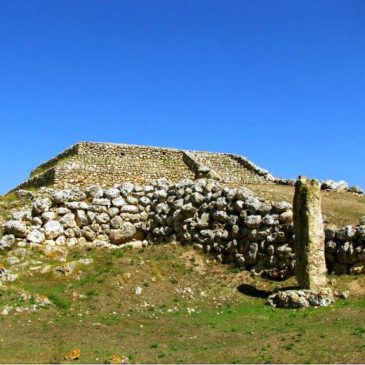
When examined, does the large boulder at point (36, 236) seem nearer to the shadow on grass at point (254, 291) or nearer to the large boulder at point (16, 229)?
the large boulder at point (16, 229)

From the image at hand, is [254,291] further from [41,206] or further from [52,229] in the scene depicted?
[41,206]

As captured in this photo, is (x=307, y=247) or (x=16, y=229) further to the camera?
(x=16, y=229)

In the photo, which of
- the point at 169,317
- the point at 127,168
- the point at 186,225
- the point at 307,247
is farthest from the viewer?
the point at 127,168

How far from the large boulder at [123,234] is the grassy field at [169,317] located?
171 centimetres

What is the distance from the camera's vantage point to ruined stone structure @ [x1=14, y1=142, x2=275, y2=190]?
3325 centimetres

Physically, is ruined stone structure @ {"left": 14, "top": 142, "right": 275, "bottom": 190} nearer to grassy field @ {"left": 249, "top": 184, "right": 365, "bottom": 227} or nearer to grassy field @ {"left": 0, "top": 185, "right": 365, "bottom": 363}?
grassy field @ {"left": 249, "top": 184, "right": 365, "bottom": 227}

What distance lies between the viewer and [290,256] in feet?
72.1

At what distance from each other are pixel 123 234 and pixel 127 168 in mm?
8159

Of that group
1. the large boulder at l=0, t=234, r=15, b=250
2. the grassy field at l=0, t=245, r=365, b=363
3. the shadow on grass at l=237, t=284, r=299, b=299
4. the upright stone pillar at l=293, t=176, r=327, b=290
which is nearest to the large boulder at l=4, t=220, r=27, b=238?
the large boulder at l=0, t=234, r=15, b=250

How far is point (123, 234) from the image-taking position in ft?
89.9

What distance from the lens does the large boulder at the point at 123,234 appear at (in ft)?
89.1

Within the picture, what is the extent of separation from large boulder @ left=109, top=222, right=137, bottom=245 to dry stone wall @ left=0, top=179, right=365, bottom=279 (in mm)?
50

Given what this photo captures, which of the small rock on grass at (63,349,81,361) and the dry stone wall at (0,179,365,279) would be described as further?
the dry stone wall at (0,179,365,279)

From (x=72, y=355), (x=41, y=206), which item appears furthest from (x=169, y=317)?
(x=41, y=206)
